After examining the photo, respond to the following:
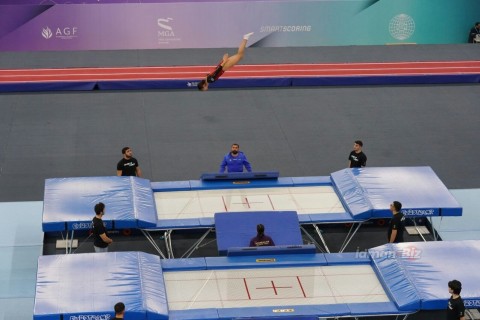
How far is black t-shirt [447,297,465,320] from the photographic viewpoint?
36.5 ft

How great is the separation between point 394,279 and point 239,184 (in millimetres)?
3861

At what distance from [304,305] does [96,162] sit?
7097 millimetres

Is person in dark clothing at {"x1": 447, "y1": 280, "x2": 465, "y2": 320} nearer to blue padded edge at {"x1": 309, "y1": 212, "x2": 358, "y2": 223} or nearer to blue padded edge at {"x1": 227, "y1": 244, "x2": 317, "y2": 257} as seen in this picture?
blue padded edge at {"x1": 227, "y1": 244, "x2": 317, "y2": 257}

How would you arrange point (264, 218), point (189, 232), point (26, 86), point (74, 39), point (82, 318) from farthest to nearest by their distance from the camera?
point (74, 39) < point (26, 86) < point (189, 232) < point (264, 218) < point (82, 318)

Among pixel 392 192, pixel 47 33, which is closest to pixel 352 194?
pixel 392 192

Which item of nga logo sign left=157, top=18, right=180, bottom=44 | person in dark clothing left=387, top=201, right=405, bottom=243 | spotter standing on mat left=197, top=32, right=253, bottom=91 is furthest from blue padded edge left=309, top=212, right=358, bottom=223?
nga logo sign left=157, top=18, right=180, bottom=44

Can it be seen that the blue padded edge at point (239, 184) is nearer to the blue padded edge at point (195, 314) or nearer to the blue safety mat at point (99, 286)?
the blue safety mat at point (99, 286)

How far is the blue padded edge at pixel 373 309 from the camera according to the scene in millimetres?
11516

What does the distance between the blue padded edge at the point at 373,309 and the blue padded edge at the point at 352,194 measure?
7.94 ft

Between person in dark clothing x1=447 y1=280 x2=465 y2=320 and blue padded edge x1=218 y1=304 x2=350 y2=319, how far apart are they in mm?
1318

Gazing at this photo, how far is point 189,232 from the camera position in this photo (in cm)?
1496

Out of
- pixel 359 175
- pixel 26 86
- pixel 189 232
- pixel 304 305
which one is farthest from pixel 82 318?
pixel 26 86

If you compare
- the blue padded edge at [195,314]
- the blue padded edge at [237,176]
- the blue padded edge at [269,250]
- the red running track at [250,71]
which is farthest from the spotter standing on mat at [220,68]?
the blue padded edge at [195,314]

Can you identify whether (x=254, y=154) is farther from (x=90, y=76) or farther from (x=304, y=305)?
(x=304, y=305)
